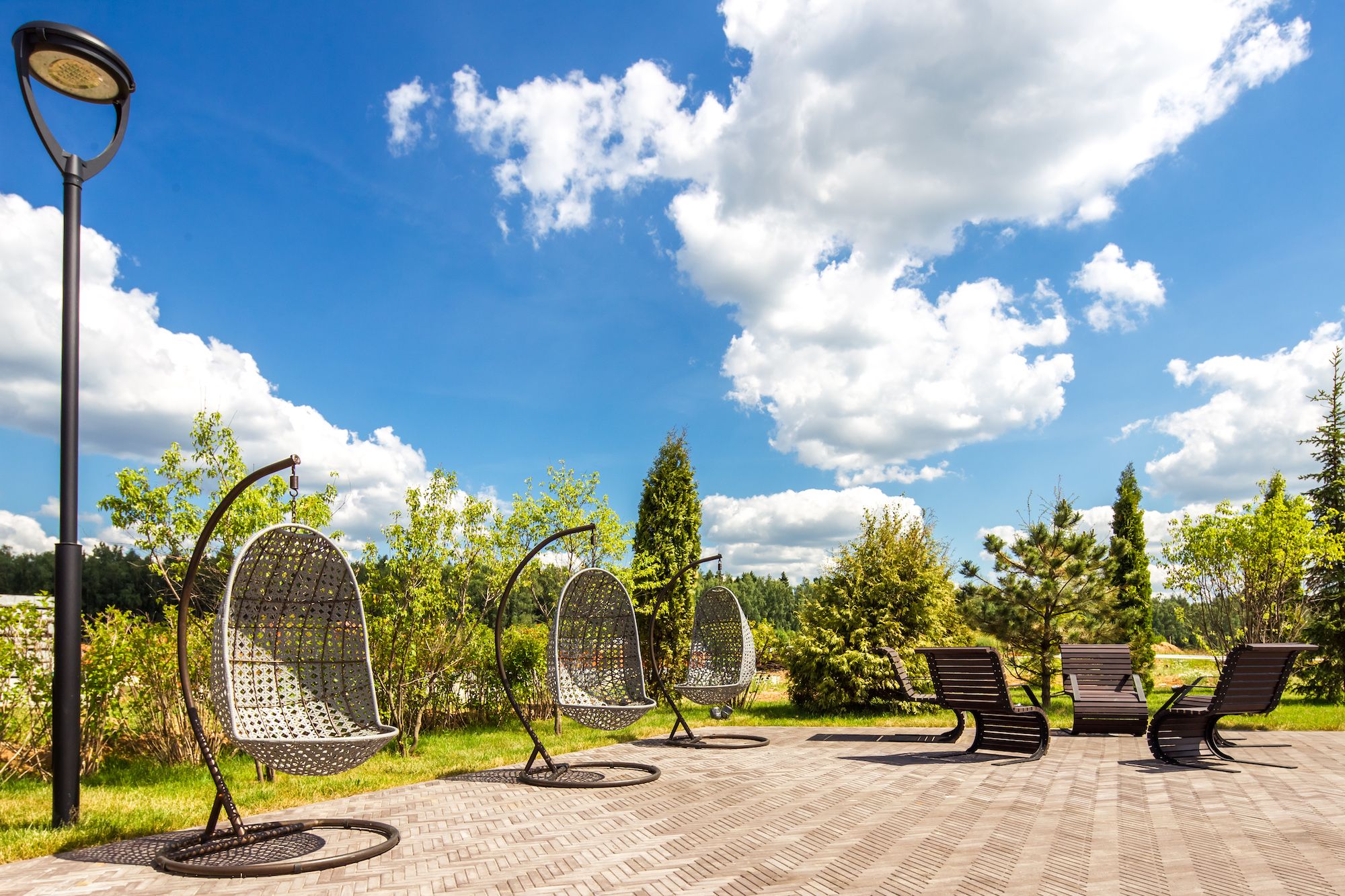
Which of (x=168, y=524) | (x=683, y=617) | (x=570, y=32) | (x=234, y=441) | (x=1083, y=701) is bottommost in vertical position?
(x=1083, y=701)

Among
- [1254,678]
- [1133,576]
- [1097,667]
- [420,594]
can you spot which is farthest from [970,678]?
[1133,576]

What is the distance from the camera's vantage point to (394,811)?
16.1 ft

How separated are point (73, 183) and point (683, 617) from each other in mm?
10158

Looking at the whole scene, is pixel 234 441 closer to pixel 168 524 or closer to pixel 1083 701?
pixel 168 524

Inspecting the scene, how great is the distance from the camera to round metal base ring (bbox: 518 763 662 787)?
225 inches

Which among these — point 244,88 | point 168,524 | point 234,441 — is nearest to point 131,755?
point 168,524

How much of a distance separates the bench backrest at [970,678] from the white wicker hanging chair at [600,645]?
2704mm

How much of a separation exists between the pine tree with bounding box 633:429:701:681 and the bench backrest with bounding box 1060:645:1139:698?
19.1 feet

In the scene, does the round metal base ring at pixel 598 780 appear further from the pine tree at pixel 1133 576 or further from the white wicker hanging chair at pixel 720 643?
the pine tree at pixel 1133 576

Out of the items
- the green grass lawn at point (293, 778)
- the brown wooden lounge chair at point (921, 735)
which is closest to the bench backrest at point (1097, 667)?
the green grass lawn at point (293, 778)

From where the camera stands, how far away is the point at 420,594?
26.7 feet

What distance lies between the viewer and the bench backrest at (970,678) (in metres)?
6.91

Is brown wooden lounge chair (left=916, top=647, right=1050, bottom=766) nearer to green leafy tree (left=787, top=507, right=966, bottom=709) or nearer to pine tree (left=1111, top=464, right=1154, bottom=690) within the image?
green leafy tree (left=787, top=507, right=966, bottom=709)

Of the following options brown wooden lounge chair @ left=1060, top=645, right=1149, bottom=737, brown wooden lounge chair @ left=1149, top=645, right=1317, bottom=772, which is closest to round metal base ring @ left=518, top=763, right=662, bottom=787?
brown wooden lounge chair @ left=1149, top=645, right=1317, bottom=772
